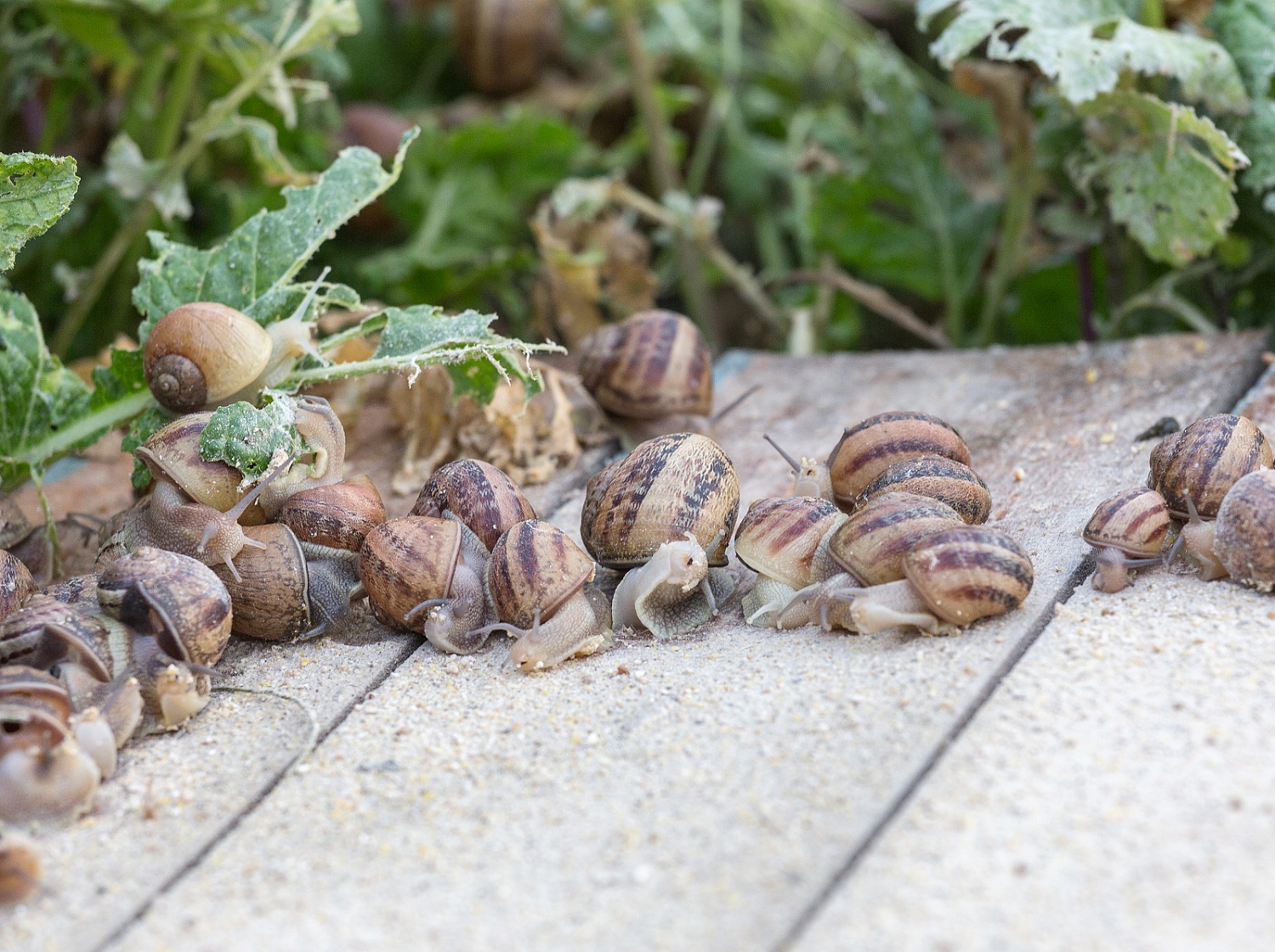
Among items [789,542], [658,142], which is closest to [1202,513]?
[789,542]

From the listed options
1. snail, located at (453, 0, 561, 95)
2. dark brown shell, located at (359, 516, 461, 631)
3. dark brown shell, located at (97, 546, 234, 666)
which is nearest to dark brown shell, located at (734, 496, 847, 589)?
dark brown shell, located at (359, 516, 461, 631)

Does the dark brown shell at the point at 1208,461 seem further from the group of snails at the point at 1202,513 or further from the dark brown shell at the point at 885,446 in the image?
the dark brown shell at the point at 885,446

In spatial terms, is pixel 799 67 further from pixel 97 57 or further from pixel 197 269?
pixel 197 269

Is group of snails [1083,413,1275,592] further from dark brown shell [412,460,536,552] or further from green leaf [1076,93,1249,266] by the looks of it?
dark brown shell [412,460,536,552]

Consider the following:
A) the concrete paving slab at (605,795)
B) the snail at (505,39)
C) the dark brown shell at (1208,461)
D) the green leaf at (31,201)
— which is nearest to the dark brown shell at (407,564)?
the concrete paving slab at (605,795)

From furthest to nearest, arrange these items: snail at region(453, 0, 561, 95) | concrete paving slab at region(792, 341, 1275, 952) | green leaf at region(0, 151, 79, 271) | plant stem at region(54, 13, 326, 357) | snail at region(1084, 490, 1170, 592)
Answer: snail at region(453, 0, 561, 95) → plant stem at region(54, 13, 326, 357) → green leaf at region(0, 151, 79, 271) → snail at region(1084, 490, 1170, 592) → concrete paving slab at region(792, 341, 1275, 952)

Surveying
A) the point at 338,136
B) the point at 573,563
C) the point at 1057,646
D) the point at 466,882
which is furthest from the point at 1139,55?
the point at 338,136

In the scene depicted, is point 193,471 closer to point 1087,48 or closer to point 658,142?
point 1087,48
